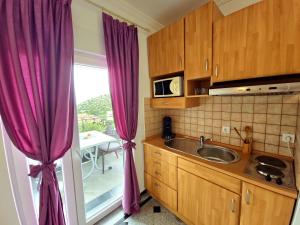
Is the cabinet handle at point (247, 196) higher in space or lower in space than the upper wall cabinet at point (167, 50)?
lower

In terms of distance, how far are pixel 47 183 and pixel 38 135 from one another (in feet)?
1.30

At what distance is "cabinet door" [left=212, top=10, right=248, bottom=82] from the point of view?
1.15m

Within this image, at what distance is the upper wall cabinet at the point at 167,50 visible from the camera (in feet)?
5.24

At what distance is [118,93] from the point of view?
5.18ft

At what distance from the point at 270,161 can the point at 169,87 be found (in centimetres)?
125

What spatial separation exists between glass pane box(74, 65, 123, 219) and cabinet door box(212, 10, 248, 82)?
121 centimetres

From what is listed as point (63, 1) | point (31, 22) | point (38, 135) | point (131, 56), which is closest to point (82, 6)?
point (63, 1)

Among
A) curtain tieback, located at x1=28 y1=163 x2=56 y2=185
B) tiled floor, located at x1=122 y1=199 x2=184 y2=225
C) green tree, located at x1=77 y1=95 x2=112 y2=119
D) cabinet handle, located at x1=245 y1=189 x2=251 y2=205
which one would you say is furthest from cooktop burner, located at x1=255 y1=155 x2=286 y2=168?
curtain tieback, located at x1=28 y1=163 x2=56 y2=185

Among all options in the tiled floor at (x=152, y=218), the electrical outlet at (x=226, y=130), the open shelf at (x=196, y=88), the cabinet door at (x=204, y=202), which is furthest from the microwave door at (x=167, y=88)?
the tiled floor at (x=152, y=218)

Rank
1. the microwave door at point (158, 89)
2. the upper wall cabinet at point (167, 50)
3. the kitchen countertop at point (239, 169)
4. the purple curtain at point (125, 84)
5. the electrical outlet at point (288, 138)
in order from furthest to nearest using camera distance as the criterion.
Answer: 1. the microwave door at point (158, 89)
2. the upper wall cabinet at point (167, 50)
3. the purple curtain at point (125, 84)
4. the electrical outlet at point (288, 138)
5. the kitchen countertop at point (239, 169)

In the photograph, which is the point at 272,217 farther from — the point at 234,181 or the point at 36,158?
the point at 36,158

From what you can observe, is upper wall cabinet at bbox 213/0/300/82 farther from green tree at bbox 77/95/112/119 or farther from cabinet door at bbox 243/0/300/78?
green tree at bbox 77/95/112/119

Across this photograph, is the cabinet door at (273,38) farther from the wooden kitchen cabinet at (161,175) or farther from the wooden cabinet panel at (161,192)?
the wooden cabinet panel at (161,192)

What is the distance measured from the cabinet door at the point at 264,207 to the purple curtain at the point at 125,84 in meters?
1.18
